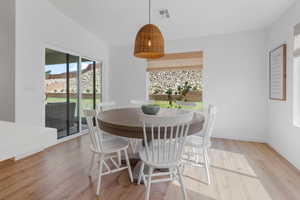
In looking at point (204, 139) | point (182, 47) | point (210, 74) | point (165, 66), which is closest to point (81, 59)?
point (165, 66)

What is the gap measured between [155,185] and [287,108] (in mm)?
2339

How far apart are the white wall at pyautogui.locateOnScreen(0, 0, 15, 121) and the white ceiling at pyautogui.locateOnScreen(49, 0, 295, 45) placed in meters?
0.80

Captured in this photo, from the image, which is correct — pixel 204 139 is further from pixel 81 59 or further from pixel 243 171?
pixel 81 59

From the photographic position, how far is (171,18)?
3.24m

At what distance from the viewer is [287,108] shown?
2537 mm

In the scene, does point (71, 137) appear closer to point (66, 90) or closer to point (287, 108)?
point (66, 90)

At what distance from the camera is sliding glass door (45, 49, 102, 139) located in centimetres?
327

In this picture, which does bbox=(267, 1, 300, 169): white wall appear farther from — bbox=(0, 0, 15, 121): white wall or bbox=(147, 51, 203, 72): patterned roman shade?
bbox=(0, 0, 15, 121): white wall

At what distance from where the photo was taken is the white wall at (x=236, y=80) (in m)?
3.39

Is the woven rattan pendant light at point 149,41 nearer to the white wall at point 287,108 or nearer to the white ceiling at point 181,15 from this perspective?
the white ceiling at point 181,15

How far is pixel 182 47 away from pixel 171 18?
0.93 metres

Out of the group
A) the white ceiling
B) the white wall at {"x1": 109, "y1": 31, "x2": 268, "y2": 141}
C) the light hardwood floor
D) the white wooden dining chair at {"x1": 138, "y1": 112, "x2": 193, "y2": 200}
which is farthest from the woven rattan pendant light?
the white wall at {"x1": 109, "y1": 31, "x2": 268, "y2": 141}

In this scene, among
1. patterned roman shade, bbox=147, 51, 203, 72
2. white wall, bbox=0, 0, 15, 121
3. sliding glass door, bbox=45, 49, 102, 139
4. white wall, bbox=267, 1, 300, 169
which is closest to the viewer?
white wall, bbox=267, 1, 300, 169

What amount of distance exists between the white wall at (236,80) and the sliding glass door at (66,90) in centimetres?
245
